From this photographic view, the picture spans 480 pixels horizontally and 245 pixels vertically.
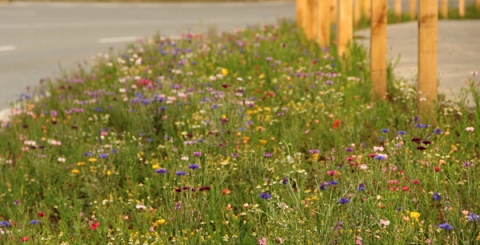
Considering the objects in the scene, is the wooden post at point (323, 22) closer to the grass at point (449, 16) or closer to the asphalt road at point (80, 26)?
the asphalt road at point (80, 26)

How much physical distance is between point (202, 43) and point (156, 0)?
1406cm

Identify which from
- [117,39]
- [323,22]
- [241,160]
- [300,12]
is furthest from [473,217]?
[117,39]

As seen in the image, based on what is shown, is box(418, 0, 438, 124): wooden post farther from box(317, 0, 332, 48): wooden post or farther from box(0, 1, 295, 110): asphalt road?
box(0, 1, 295, 110): asphalt road

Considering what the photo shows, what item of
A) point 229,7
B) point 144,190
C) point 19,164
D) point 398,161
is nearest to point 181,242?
point 144,190

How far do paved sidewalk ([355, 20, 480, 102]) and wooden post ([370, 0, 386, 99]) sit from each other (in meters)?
0.23

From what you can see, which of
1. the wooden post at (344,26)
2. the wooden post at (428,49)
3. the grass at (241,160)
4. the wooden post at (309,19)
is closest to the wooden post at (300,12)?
the wooden post at (309,19)

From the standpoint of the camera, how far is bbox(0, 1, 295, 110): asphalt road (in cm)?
1102

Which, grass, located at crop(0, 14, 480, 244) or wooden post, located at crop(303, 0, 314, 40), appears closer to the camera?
grass, located at crop(0, 14, 480, 244)

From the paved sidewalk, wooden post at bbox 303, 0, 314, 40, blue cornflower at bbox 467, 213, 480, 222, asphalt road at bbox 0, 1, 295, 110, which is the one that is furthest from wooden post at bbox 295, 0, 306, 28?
blue cornflower at bbox 467, 213, 480, 222

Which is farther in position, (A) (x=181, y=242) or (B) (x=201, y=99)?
(B) (x=201, y=99)

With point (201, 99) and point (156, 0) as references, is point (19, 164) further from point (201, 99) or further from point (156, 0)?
point (156, 0)

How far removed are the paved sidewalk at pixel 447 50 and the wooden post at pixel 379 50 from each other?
228 mm

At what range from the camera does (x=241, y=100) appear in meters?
6.15

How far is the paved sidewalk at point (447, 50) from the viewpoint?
7.27 metres
